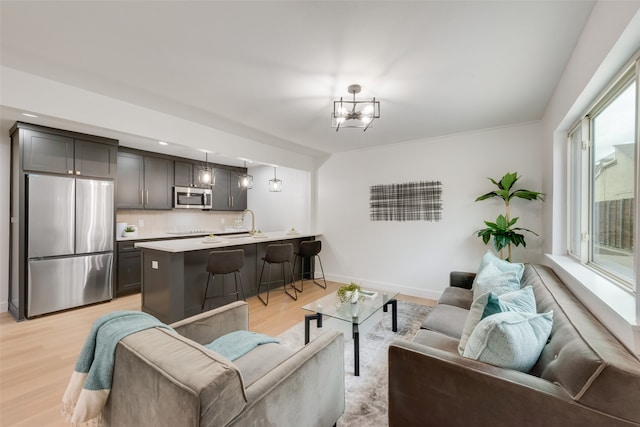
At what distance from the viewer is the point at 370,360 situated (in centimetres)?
233

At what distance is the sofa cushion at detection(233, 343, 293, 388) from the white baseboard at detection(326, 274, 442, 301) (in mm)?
2987

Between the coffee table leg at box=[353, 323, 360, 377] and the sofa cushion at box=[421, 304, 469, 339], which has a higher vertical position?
the sofa cushion at box=[421, 304, 469, 339]

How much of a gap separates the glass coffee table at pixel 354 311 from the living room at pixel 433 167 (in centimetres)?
146

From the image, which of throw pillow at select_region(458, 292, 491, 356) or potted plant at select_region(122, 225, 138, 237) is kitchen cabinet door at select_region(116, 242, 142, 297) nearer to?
potted plant at select_region(122, 225, 138, 237)

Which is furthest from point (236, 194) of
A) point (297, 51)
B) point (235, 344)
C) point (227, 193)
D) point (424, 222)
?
point (235, 344)

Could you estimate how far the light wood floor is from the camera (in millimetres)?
1797

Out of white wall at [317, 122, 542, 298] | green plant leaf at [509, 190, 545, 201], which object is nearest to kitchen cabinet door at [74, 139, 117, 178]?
white wall at [317, 122, 542, 298]

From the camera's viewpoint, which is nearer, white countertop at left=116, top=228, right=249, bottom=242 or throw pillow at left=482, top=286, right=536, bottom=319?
throw pillow at left=482, top=286, right=536, bottom=319

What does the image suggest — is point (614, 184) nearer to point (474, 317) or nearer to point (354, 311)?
point (474, 317)

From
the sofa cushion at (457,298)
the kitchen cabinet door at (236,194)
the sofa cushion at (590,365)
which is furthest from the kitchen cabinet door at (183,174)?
the sofa cushion at (590,365)

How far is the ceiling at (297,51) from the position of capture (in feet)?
5.09

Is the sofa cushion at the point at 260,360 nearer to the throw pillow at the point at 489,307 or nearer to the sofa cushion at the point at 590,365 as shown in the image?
the throw pillow at the point at 489,307

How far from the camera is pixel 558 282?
2.02 m

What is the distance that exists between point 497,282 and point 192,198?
524cm
